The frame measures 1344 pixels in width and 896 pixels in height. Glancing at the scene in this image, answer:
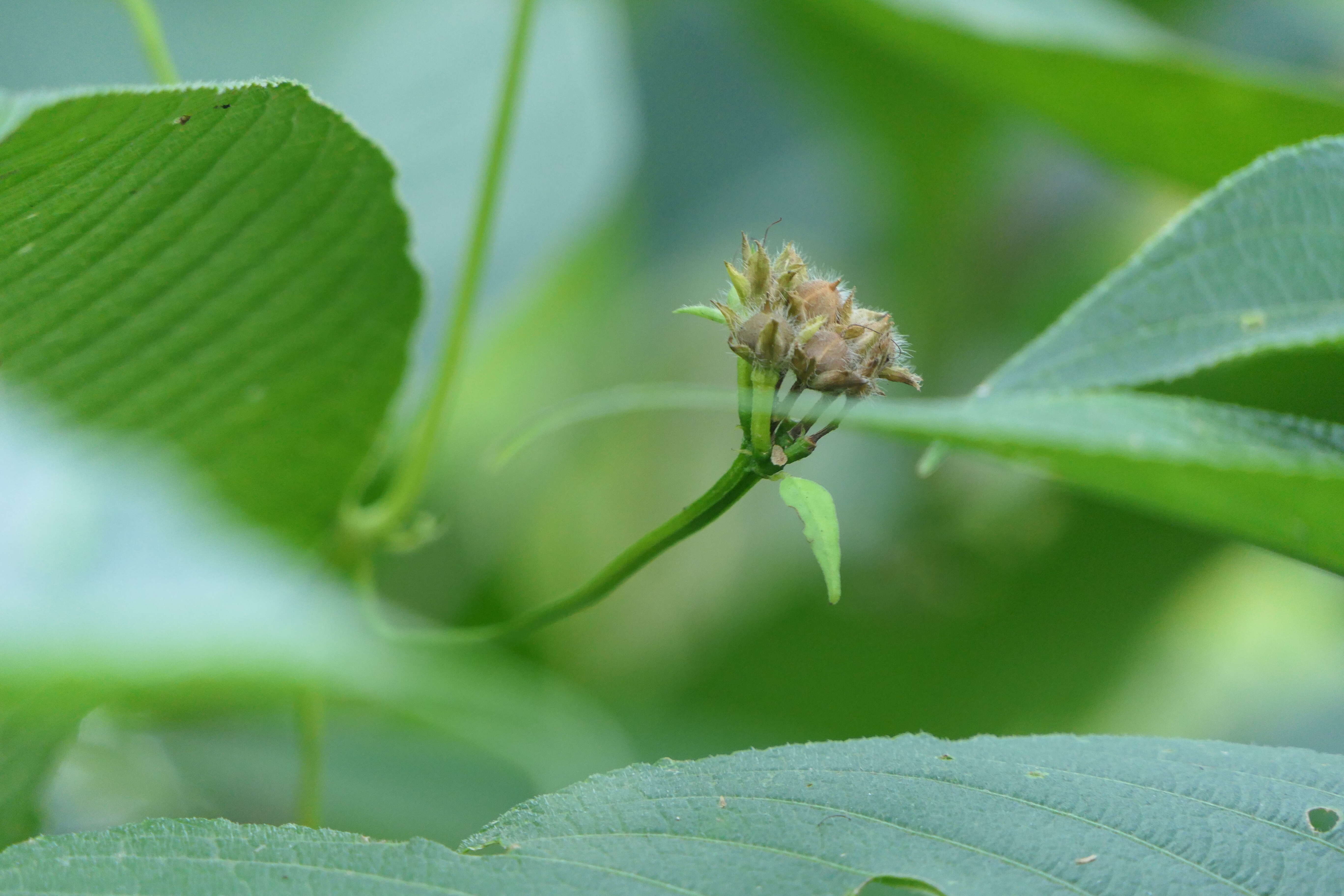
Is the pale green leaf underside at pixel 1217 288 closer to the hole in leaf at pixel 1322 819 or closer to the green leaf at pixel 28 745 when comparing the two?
the hole in leaf at pixel 1322 819

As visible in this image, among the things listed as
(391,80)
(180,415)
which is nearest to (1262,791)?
(180,415)

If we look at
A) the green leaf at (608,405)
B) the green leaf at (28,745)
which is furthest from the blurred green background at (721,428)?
the green leaf at (608,405)

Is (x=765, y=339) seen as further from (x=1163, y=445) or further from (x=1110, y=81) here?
(x=1110, y=81)

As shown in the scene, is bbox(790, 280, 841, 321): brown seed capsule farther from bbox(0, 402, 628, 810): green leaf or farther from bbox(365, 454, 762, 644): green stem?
bbox(0, 402, 628, 810): green leaf

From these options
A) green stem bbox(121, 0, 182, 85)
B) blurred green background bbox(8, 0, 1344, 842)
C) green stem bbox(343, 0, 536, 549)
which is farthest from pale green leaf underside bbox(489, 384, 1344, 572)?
blurred green background bbox(8, 0, 1344, 842)

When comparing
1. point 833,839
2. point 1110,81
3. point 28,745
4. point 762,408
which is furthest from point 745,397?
point 1110,81

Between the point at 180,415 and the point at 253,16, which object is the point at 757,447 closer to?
the point at 180,415
